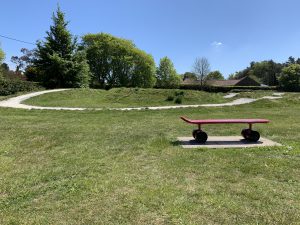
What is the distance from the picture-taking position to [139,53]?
5903cm

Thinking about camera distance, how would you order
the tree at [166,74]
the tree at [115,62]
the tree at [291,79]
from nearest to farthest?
the tree at [115,62], the tree at [291,79], the tree at [166,74]

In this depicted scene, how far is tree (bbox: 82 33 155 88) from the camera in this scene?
54.2 meters

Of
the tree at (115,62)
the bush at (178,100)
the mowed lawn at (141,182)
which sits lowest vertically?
the mowed lawn at (141,182)

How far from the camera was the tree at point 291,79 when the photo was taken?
5878cm

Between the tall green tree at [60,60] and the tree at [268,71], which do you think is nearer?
the tall green tree at [60,60]

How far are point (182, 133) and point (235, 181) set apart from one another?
195 inches

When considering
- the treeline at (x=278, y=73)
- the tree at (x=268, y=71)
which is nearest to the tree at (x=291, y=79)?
the treeline at (x=278, y=73)

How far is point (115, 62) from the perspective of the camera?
5575 centimetres

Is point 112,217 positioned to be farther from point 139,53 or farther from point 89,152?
point 139,53

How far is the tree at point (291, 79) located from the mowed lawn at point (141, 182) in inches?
2148

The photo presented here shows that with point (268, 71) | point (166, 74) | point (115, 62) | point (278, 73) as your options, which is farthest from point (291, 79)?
point (268, 71)

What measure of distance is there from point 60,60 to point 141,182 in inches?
1147

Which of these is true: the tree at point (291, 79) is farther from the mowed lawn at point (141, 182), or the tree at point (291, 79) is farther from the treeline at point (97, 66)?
the mowed lawn at point (141, 182)

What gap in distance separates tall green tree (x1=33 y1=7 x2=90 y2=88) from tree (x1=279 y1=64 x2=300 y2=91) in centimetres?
4012
